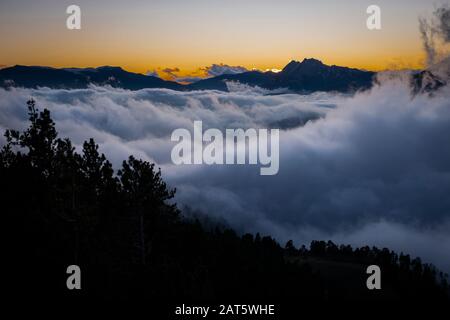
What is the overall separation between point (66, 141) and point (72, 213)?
521cm

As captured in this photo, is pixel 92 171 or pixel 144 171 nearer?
pixel 144 171

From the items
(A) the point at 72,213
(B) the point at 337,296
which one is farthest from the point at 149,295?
(B) the point at 337,296

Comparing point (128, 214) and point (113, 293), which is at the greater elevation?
point (128, 214)

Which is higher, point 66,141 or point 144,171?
point 66,141

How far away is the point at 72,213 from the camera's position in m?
32.6

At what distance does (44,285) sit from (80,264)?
3.39 metres
